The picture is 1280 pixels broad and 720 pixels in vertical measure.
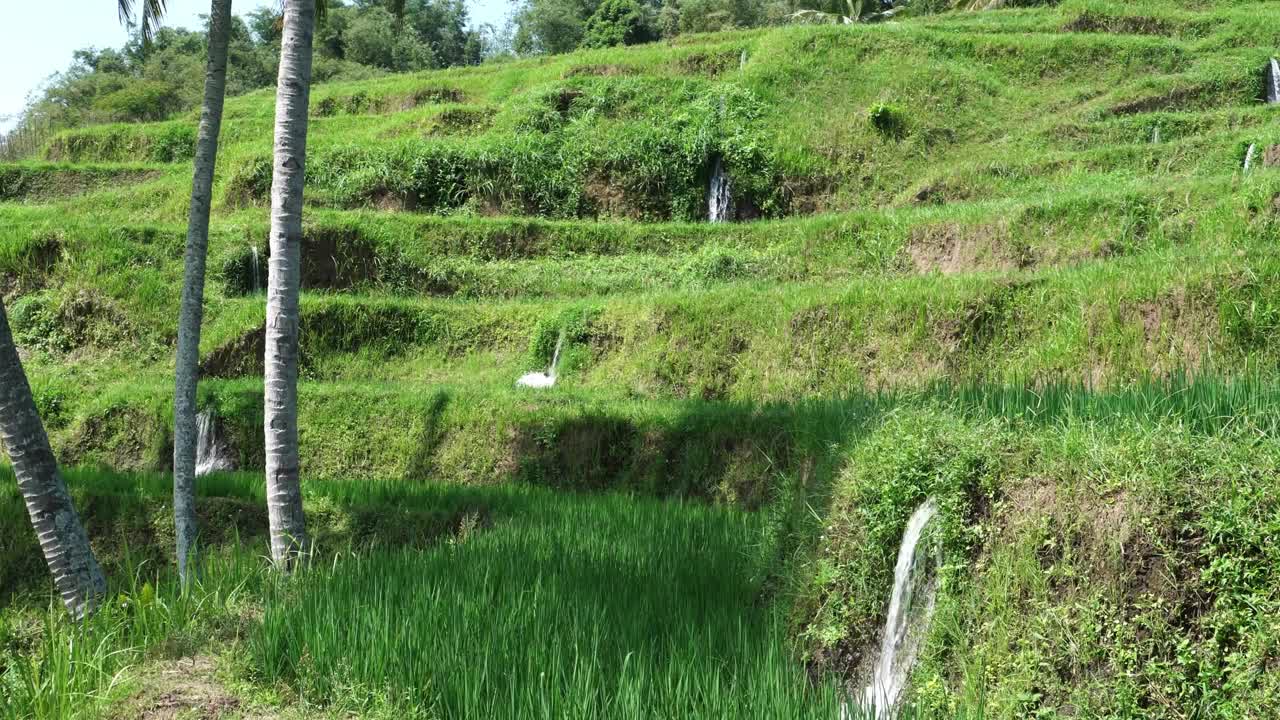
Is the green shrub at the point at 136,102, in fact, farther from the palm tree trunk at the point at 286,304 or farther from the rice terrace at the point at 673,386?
the palm tree trunk at the point at 286,304

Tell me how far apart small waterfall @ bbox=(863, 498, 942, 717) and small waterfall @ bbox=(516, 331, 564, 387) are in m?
Answer: 9.67

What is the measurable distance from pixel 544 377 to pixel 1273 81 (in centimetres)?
1424

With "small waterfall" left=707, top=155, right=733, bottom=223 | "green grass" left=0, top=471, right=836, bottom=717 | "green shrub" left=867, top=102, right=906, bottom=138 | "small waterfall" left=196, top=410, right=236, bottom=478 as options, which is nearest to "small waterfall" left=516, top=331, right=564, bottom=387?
"small waterfall" left=196, top=410, right=236, bottom=478

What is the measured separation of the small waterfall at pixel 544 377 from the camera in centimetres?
1444

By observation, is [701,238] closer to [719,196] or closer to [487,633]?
[719,196]

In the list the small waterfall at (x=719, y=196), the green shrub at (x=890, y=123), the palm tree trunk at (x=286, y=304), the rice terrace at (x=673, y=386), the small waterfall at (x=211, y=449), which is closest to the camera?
the rice terrace at (x=673, y=386)

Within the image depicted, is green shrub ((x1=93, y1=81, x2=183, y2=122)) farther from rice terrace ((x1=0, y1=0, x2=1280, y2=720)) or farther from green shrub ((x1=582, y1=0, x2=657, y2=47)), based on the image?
green shrub ((x1=582, y1=0, x2=657, y2=47))

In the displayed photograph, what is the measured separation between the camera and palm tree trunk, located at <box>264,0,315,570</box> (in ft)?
24.1

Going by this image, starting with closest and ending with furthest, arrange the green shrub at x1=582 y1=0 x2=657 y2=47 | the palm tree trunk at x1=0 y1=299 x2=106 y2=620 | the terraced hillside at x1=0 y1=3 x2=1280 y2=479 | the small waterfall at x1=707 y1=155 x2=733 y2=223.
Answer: the palm tree trunk at x1=0 y1=299 x2=106 y2=620 → the terraced hillside at x1=0 y1=3 x2=1280 y2=479 → the small waterfall at x1=707 y1=155 x2=733 y2=223 → the green shrub at x1=582 y1=0 x2=657 y2=47

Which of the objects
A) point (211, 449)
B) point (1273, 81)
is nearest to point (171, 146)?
point (211, 449)

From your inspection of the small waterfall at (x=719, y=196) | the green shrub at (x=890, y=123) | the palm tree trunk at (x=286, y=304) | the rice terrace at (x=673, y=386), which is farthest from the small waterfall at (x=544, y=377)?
the green shrub at (x=890, y=123)

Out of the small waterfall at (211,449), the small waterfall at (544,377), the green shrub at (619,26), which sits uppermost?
the green shrub at (619,26)

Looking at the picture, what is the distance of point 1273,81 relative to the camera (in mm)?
18656

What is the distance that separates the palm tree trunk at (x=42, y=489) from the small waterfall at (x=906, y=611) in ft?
15.6
